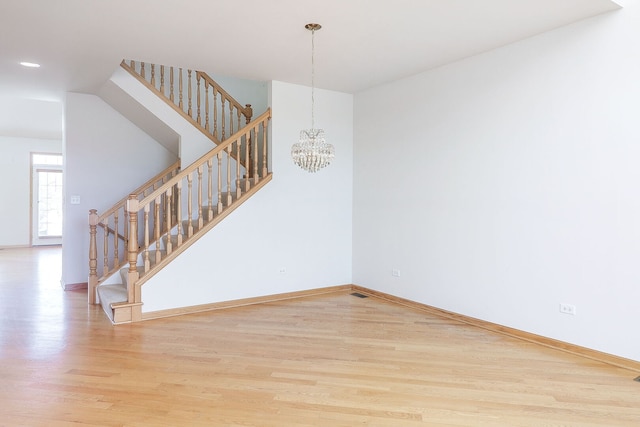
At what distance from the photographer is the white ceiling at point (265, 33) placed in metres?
3.19

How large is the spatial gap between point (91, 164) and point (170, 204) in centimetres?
169

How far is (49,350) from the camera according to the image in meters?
3.43

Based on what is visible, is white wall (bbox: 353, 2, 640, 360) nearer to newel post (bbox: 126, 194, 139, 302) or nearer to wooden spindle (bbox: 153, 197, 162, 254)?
wooden spindle (bbox: 153, 197, 162, 254)

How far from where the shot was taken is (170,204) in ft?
17.2

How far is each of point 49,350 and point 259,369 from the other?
185 cm

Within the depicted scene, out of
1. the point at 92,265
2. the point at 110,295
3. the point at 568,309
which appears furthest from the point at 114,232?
the point at 568,309

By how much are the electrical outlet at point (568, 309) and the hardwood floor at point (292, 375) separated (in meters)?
0.37

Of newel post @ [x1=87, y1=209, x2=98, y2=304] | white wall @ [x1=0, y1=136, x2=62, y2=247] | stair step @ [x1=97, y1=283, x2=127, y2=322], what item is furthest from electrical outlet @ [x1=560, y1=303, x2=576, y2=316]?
white wall @ [x1=0, y1=136, x2=62, y2=247]

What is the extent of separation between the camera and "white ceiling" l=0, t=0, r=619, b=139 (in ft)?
10.5

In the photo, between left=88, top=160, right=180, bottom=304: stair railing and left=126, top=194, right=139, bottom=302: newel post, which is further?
left=88, top=160, right=180, bottom=304: stair railing

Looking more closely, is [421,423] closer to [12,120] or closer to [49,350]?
[49,350]

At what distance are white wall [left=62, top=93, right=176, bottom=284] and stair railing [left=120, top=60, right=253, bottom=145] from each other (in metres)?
0.88

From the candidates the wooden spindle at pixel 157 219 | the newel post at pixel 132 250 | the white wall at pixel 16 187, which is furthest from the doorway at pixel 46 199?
the newel post at pixel 132 250

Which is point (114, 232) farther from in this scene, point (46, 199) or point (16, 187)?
point (46, 199)
